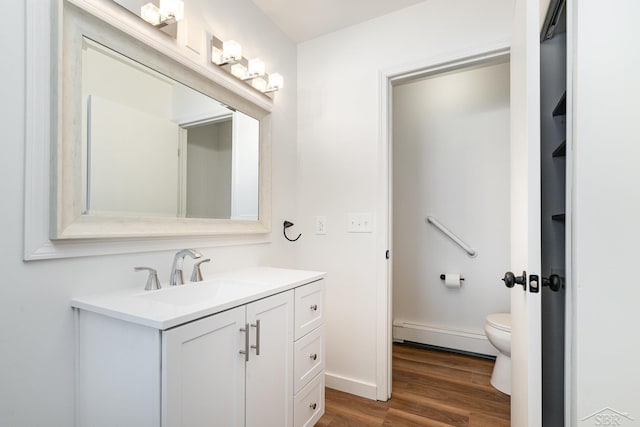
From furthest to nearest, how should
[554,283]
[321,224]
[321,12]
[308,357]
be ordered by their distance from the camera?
1. [321,224]
2. [321,12]
3. [308,357]
4. [554,283]

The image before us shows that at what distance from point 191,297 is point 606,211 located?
1396 mm

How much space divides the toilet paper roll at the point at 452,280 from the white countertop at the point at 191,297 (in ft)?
4.67

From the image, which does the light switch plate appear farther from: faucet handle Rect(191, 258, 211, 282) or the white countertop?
faucet handle Rect(191, 258, 211, 282)

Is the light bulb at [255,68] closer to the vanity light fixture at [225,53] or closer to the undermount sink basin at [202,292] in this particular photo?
the vanity light fixture at [225,53]

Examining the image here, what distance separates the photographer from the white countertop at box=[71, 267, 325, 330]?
2.94 ft

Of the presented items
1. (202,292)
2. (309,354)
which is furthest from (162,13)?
(309,354)

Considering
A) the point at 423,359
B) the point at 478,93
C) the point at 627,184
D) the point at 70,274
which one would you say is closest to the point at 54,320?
the point at 70,274

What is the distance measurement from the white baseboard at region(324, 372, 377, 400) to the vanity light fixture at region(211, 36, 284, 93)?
1.86 m

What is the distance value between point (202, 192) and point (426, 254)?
2004 millimetres

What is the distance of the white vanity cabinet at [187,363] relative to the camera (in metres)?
0.87

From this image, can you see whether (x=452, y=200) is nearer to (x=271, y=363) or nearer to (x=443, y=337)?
(x=443, y=337)

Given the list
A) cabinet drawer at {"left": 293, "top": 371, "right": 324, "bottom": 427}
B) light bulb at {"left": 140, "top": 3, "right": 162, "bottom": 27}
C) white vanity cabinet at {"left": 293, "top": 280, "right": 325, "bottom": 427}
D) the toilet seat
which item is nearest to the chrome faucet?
white vanity cabinet at {"left": 293, "top": 280, "right": 325, "bottom": 427}

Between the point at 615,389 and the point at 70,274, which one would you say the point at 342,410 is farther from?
the point at 70,274

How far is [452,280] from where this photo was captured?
8.45 feet
